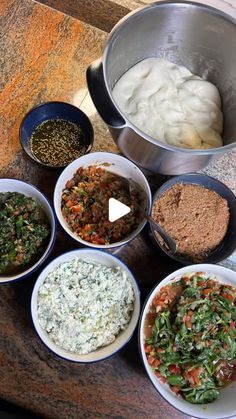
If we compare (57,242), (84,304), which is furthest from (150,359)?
(57,242)

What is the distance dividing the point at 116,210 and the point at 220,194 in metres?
0.32

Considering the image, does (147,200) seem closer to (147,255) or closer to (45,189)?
(147,255)

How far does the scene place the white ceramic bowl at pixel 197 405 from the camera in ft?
4.28

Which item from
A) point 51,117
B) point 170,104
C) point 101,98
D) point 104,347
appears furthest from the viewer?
point 51,117

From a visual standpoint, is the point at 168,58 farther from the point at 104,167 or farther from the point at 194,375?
the point at 194,375

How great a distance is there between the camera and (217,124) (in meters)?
1.53

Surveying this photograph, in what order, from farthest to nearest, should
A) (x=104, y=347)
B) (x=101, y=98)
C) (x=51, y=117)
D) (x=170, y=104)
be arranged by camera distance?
(x=51, y=117), (x=170, y=104), (x=104, y=347), (x=101, y=98)

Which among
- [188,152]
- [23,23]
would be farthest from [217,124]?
[23,23]

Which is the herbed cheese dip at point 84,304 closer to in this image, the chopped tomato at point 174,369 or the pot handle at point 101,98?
the chopped tomato at point 174,369

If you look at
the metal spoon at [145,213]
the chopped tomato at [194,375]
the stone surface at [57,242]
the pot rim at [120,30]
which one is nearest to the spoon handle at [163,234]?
the metal spoon at [145,213]

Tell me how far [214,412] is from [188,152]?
68 cm

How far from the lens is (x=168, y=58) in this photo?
1584 millimetres

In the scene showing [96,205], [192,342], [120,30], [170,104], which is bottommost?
[192,342]

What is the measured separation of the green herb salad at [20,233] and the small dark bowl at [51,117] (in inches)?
6.1
